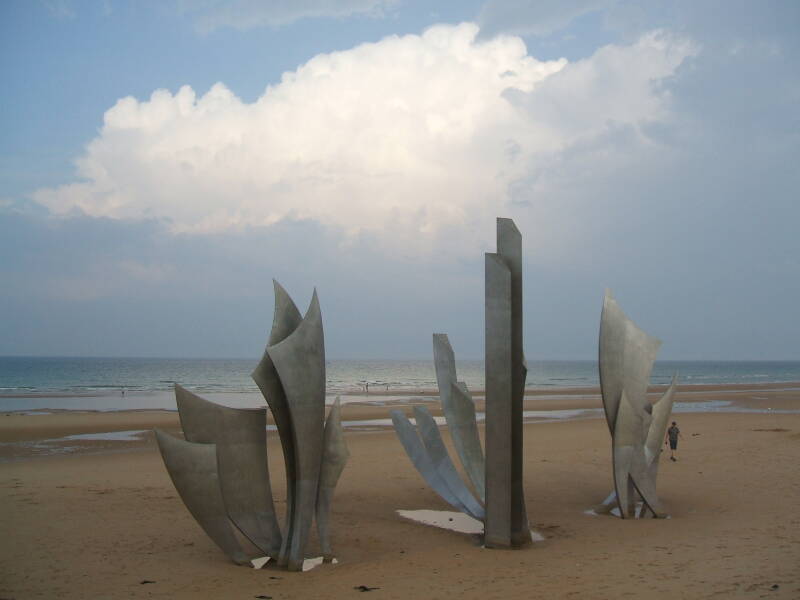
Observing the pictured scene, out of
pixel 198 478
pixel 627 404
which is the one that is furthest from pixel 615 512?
pixel 198 478

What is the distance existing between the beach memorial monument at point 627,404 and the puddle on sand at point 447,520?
178 centimetres

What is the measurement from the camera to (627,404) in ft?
35.1

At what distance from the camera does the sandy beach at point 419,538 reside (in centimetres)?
736

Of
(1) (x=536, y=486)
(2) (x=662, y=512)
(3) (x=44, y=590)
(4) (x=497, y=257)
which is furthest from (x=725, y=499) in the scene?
(3) (x=44, y=590)

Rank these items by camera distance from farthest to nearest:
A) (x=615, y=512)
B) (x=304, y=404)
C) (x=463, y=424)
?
1. (x=615, y=512)
2. (x=463, y=424)
3. (x=304, y=404)

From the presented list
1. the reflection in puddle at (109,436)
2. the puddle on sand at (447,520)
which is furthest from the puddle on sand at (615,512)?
the reflection in puddle at (109,436)

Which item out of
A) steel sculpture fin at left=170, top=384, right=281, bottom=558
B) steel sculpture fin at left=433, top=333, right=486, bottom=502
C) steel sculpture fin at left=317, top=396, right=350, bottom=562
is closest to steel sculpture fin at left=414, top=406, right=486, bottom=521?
steel sculpture fin at left=433, top=333, right=486, bottom=502

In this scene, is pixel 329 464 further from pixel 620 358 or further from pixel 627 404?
pixel 620 358

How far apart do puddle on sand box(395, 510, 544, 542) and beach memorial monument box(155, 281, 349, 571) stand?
95.5 inches

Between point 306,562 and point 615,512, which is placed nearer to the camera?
point 306,562

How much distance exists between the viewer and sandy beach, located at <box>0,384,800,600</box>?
736 centimetres

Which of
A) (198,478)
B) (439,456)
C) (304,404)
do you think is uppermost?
(304,404)

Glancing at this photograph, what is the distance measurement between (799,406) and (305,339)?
33762 millimetres

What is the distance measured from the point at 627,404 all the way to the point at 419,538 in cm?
363
